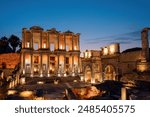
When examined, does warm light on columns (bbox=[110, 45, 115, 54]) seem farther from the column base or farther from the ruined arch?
the column base

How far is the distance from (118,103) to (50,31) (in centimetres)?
3519

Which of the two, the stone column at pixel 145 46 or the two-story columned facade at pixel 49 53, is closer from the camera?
the stone column at pixel 145 46

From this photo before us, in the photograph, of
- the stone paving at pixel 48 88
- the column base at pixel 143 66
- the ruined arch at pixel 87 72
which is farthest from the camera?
the ruined arch at pixel 87 72

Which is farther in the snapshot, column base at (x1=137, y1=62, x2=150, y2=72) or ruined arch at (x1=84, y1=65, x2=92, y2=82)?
ruined arch at (x1=84, y1=65, x2=92, y2=82)

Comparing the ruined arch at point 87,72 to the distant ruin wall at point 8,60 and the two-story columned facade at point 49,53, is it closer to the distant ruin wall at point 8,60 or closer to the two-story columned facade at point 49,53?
the two-story columned facade at point 49,53

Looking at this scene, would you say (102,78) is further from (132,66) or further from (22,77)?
(22,77)

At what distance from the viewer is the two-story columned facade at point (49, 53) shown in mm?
40625

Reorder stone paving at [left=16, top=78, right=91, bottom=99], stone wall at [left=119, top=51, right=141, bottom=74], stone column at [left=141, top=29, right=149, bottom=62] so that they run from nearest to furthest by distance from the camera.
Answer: stone paving at [left=16, top=78, right=91, bottom=99] < stone column at [left=141, top=29, right=149, bottom=62] < stone wall at [left=119, top=51, right=141, bottom=74]

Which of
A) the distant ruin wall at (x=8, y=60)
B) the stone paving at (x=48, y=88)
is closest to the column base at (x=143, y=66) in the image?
the stone paving at (x=48, y=88)

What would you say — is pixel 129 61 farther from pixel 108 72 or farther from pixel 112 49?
pixel 108 72

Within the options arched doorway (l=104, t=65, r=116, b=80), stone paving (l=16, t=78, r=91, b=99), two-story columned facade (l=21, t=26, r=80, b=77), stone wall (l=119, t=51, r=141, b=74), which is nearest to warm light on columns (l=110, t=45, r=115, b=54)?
arched doorway (l=104, t=65, r=116, b=80)

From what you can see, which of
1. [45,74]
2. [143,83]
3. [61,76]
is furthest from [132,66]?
[45,74]

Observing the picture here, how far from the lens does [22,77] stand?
3616cm

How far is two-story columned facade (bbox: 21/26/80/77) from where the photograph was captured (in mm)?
40625
